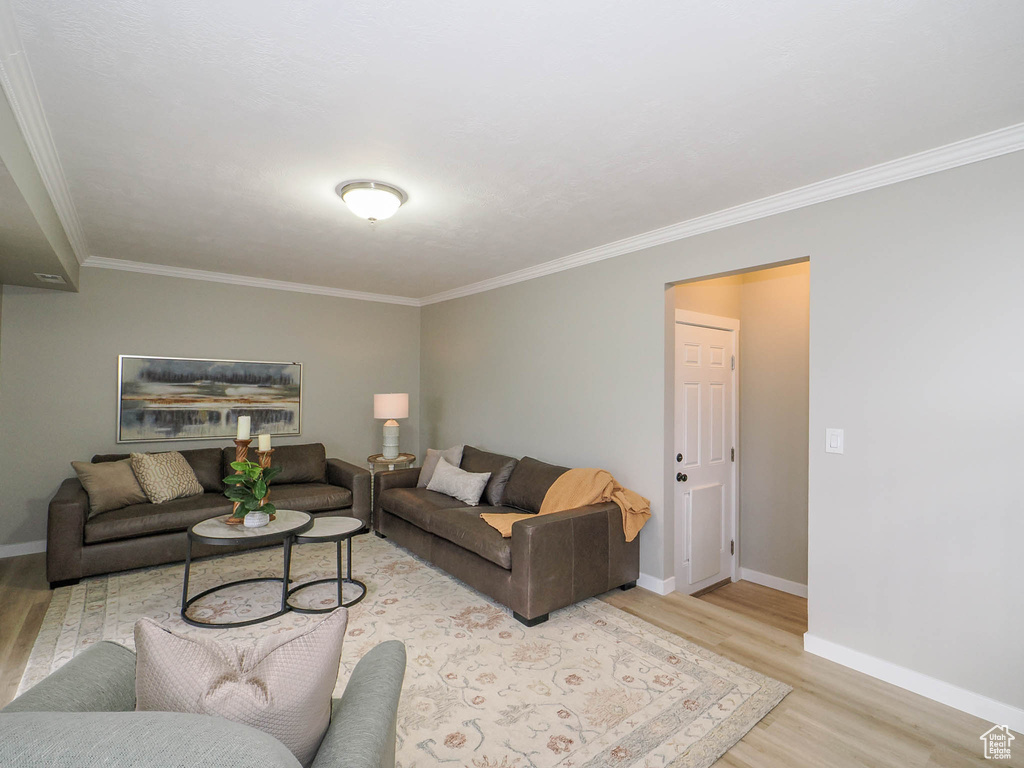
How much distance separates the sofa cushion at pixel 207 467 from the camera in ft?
15.4

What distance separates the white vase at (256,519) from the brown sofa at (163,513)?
114cm

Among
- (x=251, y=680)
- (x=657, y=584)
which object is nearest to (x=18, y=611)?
(x=251, y=680)

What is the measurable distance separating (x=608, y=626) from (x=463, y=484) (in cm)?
173

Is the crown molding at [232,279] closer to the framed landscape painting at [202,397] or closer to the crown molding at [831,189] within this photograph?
the framed landscape painting at [202,397]

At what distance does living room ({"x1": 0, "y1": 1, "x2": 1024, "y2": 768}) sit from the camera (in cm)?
172

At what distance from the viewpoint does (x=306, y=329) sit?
5.70 metres

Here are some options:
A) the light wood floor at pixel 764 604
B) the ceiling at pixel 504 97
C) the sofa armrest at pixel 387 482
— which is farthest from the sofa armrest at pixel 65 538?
the light wood floor at pixel 764 604

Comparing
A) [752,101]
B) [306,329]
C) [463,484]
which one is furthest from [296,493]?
[752,101]

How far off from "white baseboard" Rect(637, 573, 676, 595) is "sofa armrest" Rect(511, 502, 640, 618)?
15cm

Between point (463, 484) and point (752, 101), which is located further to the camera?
point (463, 484)

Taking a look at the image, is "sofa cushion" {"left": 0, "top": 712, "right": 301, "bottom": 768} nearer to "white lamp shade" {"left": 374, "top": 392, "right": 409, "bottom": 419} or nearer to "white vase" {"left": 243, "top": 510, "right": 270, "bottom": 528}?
"white vase" {"left": 243, "top": 510, "right": 270, "bottom": 528}

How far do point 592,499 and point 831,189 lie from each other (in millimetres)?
2328

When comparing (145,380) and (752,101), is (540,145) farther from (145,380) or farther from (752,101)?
(145,380)

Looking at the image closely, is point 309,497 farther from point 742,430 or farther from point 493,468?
point 742,430
